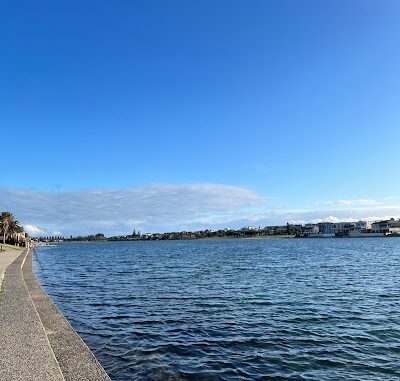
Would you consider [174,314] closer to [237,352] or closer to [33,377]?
[237,352]

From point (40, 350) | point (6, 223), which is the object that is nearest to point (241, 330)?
point (40, 350)

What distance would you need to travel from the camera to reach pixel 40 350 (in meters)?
9.71

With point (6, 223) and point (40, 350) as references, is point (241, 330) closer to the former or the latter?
point (40, 350)

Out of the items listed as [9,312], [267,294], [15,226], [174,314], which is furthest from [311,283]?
Result: [15,226]

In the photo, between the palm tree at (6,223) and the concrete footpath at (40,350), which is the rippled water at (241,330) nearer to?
the concrete footpath at (40,350)

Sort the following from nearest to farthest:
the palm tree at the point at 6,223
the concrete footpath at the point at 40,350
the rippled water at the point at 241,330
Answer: the concrete footpath at the point at 40,350 < the rippled water at the point at 241,330 < the palm tree at the point at 6,223

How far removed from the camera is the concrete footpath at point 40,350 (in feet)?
27.3

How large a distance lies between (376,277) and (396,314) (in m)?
18.1

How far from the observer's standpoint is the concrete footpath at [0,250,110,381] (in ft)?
27.3

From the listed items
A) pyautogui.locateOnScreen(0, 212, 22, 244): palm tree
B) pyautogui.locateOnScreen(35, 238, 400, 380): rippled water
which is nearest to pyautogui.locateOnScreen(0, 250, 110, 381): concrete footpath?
pyautogui.locateOnScreen(35, 238, 400, 380): rippled water

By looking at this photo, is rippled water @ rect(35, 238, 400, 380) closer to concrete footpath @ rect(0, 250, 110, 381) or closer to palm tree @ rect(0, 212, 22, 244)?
concrete footpath @ rect(0, 250, 110, 381)

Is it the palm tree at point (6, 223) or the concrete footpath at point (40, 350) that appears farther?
the palm tree at point (6, 223)

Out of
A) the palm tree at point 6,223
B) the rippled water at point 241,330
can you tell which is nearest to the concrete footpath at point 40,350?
the rippled water at point 241,330

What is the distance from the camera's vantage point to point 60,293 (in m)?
27.8
